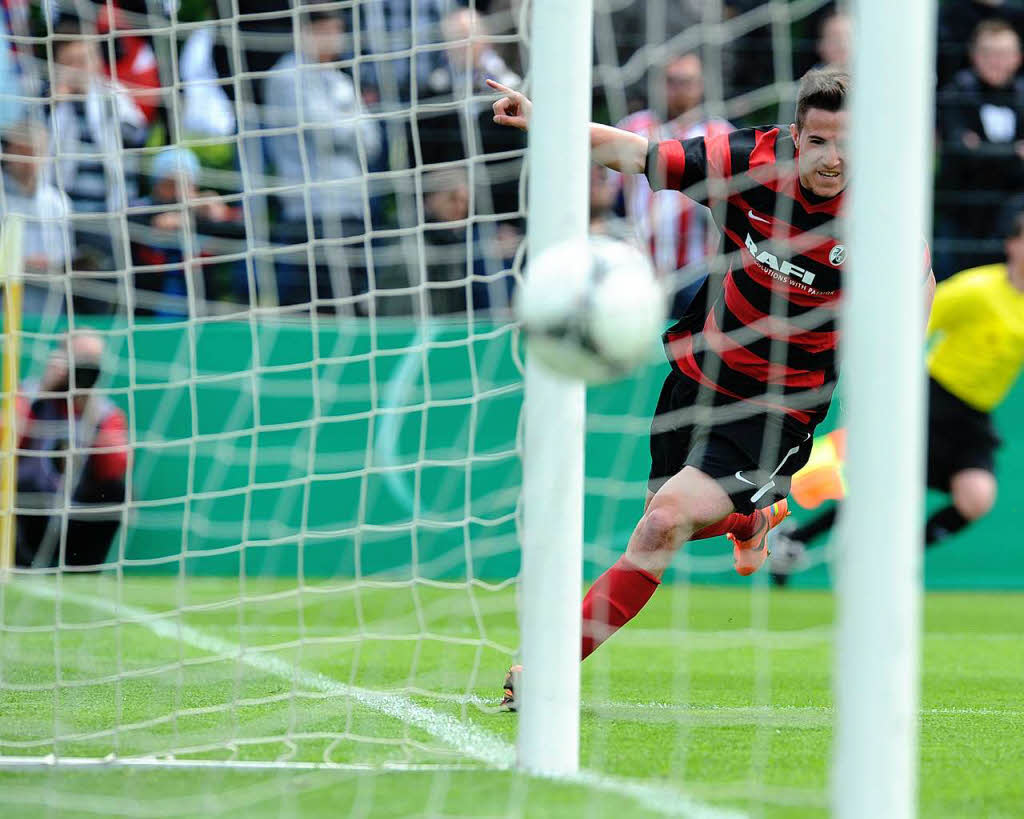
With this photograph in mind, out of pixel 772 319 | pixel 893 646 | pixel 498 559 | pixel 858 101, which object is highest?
pixel 858 101

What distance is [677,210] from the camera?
795 centimetres

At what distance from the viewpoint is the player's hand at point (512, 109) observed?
388cm

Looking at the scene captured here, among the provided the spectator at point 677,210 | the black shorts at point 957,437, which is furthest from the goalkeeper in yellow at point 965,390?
the spectator at point 677,210

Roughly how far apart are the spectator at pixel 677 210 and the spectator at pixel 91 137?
2757mm

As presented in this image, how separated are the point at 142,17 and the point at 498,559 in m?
3.88

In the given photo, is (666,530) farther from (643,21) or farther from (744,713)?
(643,21)

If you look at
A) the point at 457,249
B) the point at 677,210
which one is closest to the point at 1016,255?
the point at 677,210

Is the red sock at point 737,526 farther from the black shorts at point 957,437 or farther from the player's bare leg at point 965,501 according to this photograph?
the black shorts at point 957,437

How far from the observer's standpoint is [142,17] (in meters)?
8.71

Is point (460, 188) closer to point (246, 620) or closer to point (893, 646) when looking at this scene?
point (246, 620)

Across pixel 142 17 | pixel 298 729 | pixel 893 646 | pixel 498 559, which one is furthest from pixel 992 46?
pixel 893 646

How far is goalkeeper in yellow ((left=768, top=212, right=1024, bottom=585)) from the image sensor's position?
7945mm

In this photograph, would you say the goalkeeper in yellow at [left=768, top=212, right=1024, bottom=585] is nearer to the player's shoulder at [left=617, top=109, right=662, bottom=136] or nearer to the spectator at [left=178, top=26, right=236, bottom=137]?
the player's shoulder at [left=617, top=109, right=662, bottom=136]

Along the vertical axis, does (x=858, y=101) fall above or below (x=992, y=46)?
below
